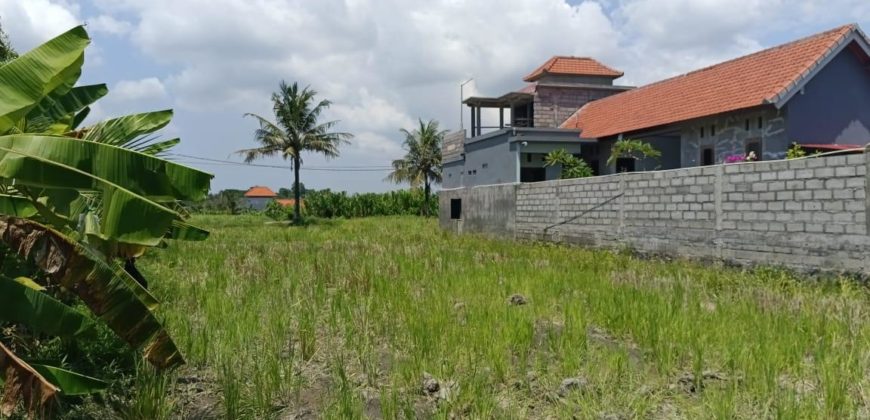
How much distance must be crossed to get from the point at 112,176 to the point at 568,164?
1559 cm

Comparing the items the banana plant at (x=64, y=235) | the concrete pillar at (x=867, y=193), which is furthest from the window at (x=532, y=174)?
the banana plant at (x=64, y=235)

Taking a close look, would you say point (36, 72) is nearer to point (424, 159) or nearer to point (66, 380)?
point (66, 380)

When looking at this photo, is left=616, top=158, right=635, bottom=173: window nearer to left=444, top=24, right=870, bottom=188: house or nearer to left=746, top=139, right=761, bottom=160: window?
left=444, top=24, right=870, bottom=188: house

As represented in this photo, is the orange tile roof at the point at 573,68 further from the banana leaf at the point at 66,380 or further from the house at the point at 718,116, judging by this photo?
the banana leaf at the point at 66,380

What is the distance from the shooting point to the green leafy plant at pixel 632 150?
15461 mm

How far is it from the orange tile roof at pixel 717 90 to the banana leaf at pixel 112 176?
13122 mm

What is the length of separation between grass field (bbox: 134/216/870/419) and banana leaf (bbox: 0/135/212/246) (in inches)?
35.0

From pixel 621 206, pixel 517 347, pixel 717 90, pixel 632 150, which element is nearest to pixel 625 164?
pixel 632 150

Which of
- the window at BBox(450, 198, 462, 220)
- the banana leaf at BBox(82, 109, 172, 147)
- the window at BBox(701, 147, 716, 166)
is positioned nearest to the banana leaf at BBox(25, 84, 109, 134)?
the banana leaf at BBox(82, 109, 172, 147)

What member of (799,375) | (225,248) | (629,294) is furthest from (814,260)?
(225,248)

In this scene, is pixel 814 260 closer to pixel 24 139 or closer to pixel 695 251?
pixel 695 251

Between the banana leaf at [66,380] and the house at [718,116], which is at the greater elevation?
the house at [718,116]

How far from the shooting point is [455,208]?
1652 cm

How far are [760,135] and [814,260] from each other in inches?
320
